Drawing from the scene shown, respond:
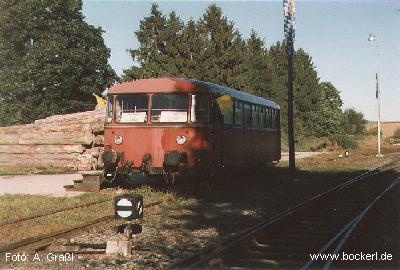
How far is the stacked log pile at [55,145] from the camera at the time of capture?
22.9 meters

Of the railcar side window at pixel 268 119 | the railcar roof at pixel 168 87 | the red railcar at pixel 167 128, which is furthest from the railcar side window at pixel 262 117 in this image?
the railcar roof at pixel 168 87

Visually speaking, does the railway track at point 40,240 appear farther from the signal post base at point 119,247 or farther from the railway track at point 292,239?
the railway track at point 292,239

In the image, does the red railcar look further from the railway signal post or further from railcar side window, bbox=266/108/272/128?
the railway signal post

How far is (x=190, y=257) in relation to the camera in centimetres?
661

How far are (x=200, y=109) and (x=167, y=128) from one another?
98 centimetres

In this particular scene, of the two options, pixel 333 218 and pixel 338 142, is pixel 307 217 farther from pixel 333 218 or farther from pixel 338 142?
pixel 338 142

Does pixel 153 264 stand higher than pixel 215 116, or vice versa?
pixel 215 116

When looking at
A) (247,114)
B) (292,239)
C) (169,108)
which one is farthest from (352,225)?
(247,114)

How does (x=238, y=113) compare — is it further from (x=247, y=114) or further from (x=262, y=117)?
(x=262, y=117)

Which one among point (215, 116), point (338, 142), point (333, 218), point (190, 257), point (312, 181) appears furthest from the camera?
point (338, 142)

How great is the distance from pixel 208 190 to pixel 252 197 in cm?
120

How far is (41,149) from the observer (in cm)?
2402

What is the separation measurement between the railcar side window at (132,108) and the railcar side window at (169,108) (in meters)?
0.29

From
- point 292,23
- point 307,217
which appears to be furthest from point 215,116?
point 292,23
